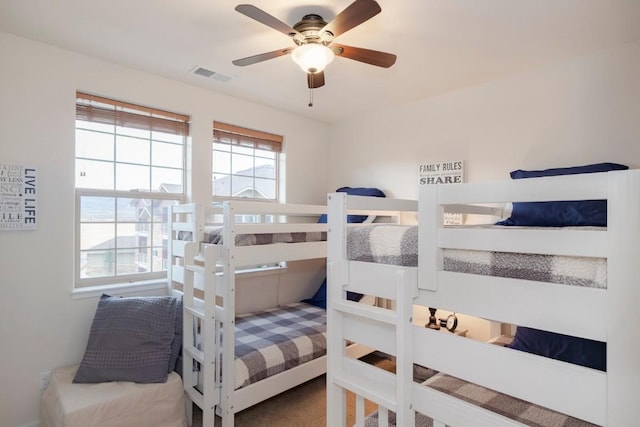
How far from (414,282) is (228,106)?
2579 millimetres

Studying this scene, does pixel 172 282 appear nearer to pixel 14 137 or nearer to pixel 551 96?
pixel 14 137

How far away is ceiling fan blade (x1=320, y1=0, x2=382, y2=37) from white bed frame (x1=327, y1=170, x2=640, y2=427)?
2.75 ft

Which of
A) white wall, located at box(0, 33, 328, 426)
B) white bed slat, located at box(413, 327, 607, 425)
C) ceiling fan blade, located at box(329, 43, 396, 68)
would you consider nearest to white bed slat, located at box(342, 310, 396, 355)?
white bed slat, located at box(413, 327, 607, 425)

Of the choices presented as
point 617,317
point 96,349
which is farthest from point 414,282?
point 96,349

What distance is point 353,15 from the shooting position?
1.55m

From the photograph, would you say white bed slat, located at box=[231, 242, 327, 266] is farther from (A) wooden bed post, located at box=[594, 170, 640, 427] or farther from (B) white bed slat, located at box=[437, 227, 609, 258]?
(A) wooden bed post, located at box=[594, 170, 640, 427]

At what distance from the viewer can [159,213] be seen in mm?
2828

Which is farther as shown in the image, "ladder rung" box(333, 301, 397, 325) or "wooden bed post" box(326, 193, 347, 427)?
"wooden bed post" box(326, 193, 347, 427)

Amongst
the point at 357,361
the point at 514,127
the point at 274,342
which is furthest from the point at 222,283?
the point at 514,127

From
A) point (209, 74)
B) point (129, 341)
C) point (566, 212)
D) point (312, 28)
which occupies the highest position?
point (209, 74)

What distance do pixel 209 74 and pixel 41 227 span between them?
5.14ft

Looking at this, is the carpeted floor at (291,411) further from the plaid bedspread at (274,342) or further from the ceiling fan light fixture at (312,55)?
the ceiling fan light fixture at (312,55)

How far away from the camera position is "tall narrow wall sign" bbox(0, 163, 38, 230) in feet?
6.77

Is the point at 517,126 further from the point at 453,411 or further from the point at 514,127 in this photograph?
the point at 453,411
